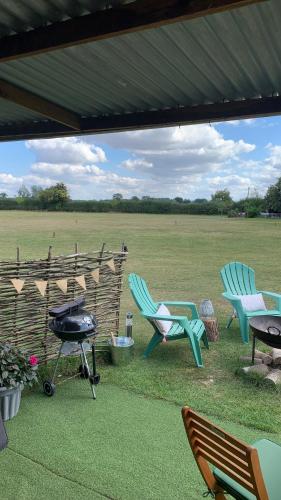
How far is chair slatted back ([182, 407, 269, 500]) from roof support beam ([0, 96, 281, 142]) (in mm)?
3008

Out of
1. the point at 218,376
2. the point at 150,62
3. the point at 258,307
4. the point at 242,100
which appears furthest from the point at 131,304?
the point at 150,62

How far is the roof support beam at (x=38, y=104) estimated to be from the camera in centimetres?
371

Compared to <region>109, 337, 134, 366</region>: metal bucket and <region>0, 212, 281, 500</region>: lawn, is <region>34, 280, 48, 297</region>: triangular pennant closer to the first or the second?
<region>0, 212, 281, 500</region>: lawn

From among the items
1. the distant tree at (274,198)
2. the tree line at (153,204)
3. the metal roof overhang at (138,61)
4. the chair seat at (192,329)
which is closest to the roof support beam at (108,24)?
the metal roof overhang at (138,61)

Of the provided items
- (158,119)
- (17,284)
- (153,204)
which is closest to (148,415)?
(17,284)

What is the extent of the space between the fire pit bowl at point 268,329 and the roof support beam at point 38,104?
2961 millimetres

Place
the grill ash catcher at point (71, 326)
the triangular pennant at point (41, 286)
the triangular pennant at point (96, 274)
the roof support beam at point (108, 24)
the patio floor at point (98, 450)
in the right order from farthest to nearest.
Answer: the triangular pennant at point (96, 274) → the triangular pennant at point (41, 286) → the grill ash catcher at point (71, 326) → the patio floor at point (98, 450) → the roof support beam at point (108, 24)

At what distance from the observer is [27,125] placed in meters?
5.09

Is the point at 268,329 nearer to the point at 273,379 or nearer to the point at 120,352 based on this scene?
the point at 273,379

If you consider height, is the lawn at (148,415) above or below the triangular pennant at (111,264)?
below

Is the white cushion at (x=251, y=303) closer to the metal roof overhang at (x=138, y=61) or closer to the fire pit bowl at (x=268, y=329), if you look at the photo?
the fire pit bowl at (x=268, y=329)

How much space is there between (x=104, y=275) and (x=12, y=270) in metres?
1.15

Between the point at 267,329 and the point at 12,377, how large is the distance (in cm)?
241

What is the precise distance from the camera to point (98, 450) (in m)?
2.74
